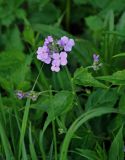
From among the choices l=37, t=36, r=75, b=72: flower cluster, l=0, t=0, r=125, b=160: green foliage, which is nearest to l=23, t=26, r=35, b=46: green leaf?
l=0, t=0, r=125, b=160: green foliage

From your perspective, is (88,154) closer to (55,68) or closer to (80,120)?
(80,120)

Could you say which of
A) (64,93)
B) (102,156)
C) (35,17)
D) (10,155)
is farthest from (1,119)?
(35,17)

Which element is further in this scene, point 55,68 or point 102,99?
point 102,99

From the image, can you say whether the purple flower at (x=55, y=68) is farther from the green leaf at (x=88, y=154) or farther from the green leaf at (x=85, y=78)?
the green leaf at (x=88, y=154)

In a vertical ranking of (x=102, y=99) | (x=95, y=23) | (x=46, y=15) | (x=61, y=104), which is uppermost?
(x=46, y=15)

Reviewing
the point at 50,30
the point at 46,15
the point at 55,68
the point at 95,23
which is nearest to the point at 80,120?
the point at 55,68

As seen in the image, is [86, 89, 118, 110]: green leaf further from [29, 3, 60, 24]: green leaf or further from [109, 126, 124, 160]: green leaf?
[29, 3, 60, 24]: green leaf

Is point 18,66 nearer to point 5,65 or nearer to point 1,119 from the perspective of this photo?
point 5,65
